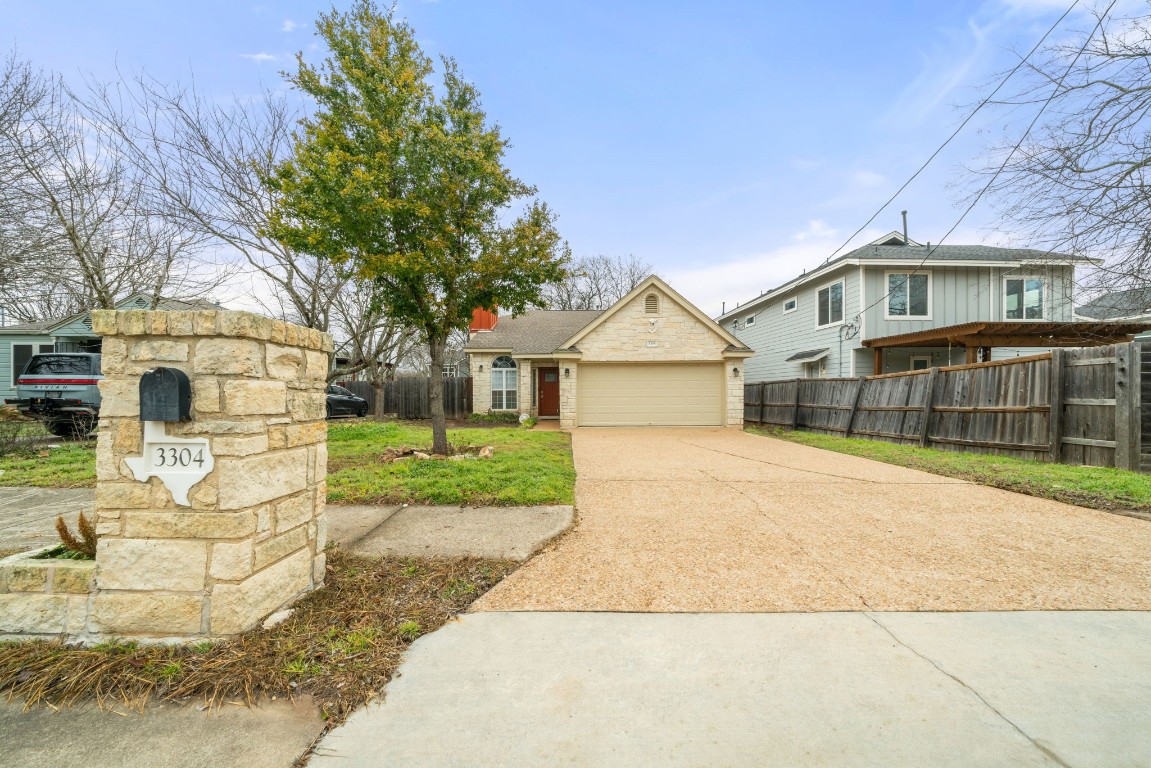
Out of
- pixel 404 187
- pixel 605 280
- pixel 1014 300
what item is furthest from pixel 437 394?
pixel 605 280

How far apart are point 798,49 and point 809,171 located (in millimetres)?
3494

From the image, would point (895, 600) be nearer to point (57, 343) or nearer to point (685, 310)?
point (685, 310)

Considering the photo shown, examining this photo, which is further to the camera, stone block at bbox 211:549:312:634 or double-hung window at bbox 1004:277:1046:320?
double-hung window at bbox 1004:277:1046:320

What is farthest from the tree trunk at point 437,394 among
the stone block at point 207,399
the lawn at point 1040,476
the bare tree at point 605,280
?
the bare tree at point 605,280

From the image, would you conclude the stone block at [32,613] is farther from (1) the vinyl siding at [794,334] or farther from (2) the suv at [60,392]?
(1) the vinyl siding at [794,334]

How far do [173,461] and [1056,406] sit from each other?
34.9ft

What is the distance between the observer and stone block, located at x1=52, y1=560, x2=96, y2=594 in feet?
7.70

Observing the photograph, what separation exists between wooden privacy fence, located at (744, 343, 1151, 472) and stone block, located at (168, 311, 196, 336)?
9.94m

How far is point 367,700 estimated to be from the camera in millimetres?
1989

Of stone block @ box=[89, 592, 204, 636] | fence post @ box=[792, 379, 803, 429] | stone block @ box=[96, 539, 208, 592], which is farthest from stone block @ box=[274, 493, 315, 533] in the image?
fence post @ box=[792, 379, 803, 429]

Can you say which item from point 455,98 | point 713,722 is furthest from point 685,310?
point 713,722

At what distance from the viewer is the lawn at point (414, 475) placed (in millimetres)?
5230

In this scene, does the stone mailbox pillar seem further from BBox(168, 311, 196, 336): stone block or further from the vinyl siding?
the vinyl siding

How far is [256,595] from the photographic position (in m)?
2.44
